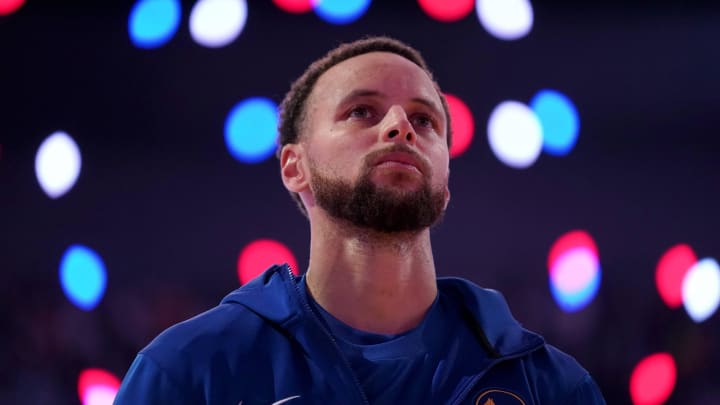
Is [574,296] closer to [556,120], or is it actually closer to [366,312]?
[556,120]

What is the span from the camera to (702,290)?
1.78m

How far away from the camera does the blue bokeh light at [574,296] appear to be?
1.72 m

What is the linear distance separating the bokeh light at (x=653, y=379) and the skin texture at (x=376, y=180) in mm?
899

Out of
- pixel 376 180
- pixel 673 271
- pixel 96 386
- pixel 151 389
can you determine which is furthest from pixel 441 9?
pixel 151 389

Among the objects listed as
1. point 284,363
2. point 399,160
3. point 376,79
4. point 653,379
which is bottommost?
point 653,379

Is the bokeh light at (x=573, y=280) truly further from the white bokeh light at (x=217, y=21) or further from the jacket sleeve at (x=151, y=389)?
the jacket sleeve at (x=151, y=389)

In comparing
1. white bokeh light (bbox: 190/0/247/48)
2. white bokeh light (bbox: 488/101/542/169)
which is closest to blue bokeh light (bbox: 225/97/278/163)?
white bokeh light (bbox: 190/0/247/48)

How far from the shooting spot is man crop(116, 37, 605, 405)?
84 centimetres

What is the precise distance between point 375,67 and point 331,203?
0.21 m

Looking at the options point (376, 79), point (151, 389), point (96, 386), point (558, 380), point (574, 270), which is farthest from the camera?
point (574, 270)

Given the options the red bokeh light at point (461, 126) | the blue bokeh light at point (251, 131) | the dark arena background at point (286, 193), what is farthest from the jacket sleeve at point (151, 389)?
the red bokeh light at point (461, 126)

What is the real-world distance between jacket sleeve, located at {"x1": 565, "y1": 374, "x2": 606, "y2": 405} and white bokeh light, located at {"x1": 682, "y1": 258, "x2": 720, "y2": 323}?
94 cm

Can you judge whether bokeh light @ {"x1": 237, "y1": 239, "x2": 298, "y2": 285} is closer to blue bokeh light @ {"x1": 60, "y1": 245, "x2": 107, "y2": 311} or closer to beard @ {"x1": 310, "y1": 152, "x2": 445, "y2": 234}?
blue bokeh light @ {"x1": 60, "y1": 245, "x2": 107, "y2": 311}

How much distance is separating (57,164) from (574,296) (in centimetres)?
117
